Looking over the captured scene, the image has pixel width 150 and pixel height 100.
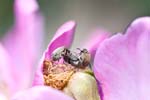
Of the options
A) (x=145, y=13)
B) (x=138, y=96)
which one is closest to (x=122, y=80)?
(x=138, y=96)

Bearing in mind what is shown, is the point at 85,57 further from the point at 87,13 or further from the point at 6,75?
the point at 87,13

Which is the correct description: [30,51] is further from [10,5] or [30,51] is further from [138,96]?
[10,5]

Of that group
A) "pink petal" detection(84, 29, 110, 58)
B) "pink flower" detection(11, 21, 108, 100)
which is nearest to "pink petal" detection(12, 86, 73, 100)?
"pink flower" detection(11, 21, 108, 100)

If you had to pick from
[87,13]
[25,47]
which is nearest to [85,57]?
[25,47]

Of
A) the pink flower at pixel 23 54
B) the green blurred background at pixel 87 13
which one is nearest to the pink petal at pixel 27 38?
the pink flower at pixel 23 54

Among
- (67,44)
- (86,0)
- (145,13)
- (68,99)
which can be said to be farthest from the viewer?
(86,0)

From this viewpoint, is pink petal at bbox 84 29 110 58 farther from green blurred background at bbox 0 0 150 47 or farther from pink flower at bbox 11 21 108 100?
green blurred background at bbox 0 0 150 47
